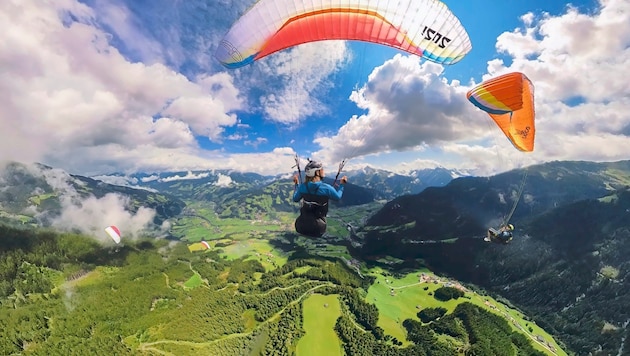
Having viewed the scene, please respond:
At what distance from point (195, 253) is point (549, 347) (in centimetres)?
12629

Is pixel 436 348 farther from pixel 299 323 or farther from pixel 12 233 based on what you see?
pixel 12 233

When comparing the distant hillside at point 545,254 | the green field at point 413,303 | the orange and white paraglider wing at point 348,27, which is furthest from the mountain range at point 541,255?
the orange and white paraglider wing at point 348,27

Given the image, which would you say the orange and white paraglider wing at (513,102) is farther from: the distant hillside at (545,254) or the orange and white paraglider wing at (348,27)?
the distant hillside at (545,254)

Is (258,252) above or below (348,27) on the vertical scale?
below

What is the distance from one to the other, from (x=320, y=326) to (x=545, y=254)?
366 ft

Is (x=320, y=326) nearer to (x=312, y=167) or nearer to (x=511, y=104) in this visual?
(x=511, y=104)

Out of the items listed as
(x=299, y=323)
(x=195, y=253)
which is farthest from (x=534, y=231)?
(x=195, y=253)

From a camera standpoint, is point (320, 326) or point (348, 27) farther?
point (320, 326)

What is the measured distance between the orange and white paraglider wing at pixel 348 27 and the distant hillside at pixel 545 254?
11210 cm

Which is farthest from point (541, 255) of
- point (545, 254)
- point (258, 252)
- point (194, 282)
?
point (194, 282)

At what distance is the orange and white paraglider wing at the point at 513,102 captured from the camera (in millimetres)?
17219

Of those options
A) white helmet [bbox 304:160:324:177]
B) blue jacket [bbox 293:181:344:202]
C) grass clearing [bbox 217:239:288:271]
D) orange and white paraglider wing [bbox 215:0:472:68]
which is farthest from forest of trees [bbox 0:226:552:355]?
orange and white paraglider wing [bbox 215:0:472:68]

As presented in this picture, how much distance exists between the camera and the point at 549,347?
252 feet

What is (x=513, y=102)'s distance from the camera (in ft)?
57.6
